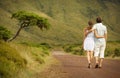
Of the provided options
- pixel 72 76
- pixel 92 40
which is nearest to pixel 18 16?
pixel 92 40

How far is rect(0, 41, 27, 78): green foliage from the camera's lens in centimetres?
1002

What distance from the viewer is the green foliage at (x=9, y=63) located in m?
10.0

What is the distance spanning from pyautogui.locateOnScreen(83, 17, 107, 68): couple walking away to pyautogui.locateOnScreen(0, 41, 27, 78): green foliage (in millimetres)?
4713

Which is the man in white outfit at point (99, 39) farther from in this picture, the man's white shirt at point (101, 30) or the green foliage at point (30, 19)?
the green foliage at point (30, 19)

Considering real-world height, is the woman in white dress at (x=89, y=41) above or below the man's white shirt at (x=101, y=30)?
below

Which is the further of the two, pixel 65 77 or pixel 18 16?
pixel 18 16

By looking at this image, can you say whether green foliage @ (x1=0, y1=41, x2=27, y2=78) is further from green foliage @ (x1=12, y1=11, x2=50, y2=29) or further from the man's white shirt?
green foliage @ (x1=12, y1=11, x2=50, y2=29)

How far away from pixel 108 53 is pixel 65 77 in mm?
26386

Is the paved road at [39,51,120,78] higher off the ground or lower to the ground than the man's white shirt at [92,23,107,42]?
lower

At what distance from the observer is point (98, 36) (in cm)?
1650

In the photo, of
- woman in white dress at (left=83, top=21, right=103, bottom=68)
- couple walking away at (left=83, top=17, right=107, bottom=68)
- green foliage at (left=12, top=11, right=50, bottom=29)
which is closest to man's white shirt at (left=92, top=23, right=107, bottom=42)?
couple walking away at (left=83, top=17, right=107, bottom=68)

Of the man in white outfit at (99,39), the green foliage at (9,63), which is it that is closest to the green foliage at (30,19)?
the man in white outfit at (99,39)

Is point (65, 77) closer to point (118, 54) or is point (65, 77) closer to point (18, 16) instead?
point (118, 54)

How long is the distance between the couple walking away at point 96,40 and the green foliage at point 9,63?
471cm
